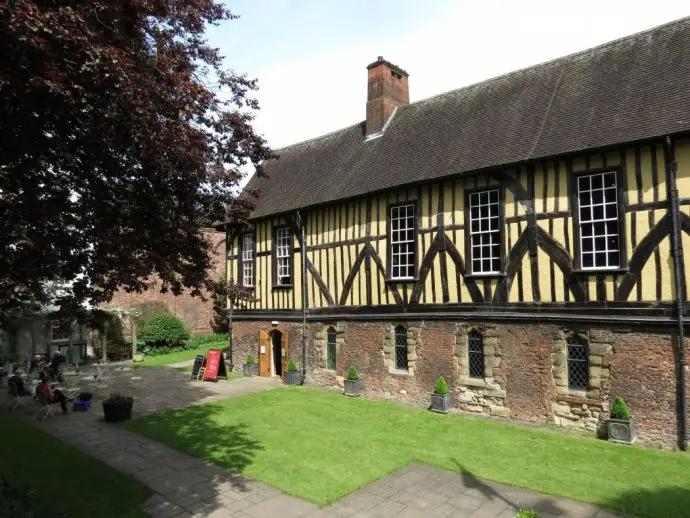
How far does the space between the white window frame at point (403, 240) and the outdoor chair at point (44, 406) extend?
32.7 feet

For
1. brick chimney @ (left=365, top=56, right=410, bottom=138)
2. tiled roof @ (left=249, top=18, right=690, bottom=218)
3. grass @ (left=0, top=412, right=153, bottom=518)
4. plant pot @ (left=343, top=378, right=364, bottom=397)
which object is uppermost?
brick chimney @ (left=365, top=56, right=410, bottom=138)

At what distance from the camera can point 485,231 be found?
12.6 meters

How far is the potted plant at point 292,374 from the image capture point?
1744 centimetres

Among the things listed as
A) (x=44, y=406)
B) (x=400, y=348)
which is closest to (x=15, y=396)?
(x=44, y=406)

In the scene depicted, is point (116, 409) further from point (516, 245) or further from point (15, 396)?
point (516, 245)

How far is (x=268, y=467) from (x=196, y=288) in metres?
3.82

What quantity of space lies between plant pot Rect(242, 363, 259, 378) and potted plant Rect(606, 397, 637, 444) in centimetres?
1306

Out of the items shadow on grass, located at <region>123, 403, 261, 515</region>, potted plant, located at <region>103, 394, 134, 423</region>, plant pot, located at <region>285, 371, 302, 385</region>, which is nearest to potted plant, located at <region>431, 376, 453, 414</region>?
shadow on grass, located at <region>123, 403, 261, 515</region>

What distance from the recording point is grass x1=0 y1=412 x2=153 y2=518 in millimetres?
7004

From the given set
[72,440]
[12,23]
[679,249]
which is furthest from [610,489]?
[72,440]

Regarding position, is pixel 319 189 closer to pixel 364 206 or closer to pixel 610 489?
pixel 364 206

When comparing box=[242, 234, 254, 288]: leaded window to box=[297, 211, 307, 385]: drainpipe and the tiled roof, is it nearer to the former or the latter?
the tiled roof

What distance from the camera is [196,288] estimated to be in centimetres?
707

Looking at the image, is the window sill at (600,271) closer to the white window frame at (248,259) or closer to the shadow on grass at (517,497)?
the shadow on grass at (517,497)
